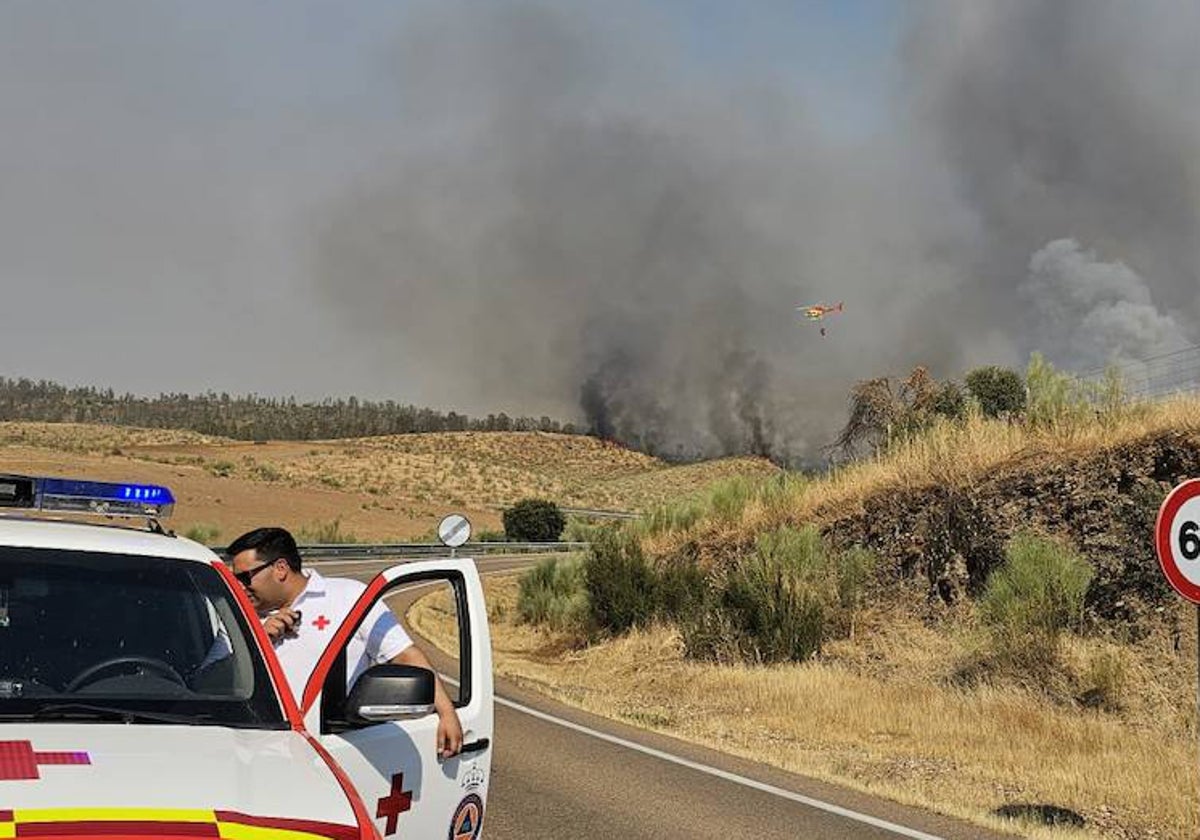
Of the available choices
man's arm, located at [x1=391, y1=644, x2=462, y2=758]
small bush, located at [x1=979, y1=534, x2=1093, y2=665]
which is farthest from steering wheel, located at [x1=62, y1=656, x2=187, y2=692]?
small bush, located at [x1=979, y1=534, x2=1093, y2=665]

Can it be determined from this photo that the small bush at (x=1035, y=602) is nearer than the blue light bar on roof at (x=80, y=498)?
No

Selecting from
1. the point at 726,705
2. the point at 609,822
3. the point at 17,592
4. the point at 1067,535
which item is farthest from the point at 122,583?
the point at 1067,535

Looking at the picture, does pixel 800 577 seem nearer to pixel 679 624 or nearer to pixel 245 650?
pixel 679 624

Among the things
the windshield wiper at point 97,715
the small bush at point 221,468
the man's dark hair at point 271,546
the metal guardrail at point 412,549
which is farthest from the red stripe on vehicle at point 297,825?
the small bush at point 221,468

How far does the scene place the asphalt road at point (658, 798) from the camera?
764 cm

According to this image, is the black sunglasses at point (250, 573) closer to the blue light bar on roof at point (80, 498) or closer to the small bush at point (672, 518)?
the blue light bar on roof at point (80, 498)

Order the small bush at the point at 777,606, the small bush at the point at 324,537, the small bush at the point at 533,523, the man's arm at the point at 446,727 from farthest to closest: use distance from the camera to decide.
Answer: the small bush at the point at 533,523
the small bush at the point at 324,537
the small bush at the point at 777,606
the man's arm at the point at 446,727

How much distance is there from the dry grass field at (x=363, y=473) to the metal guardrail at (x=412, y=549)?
428cm

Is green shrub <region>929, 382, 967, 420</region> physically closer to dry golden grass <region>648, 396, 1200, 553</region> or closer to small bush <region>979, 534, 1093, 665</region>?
dry golden grass <region>648, 396, 1200, 553</region>

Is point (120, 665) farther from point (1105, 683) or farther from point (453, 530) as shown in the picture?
point (453, 530)

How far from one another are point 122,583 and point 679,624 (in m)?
16.6

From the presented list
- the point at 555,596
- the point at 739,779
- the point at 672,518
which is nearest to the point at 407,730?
the point at 739,779

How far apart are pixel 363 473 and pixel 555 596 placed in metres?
79.1

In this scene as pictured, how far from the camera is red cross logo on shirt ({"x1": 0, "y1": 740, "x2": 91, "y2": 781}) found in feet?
8.51
